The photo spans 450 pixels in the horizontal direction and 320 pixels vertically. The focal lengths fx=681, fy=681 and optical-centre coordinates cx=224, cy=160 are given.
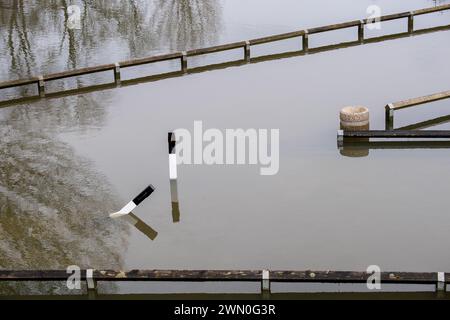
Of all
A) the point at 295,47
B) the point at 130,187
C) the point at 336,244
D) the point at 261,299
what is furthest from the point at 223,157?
the point at 295,47

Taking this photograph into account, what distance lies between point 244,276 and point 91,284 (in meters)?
1.69

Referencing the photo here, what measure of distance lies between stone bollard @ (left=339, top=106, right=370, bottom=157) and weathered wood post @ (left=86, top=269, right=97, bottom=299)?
4950mm

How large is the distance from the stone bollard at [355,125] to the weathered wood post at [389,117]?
2.26 ft

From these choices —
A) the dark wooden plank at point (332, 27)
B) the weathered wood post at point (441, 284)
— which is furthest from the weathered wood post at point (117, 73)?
the weathered wood post at point (441, 284)

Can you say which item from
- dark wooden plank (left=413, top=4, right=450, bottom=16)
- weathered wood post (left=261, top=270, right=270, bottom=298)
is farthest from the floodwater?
dark wooden plank (left=413, top=4, right=450, bottom=16)

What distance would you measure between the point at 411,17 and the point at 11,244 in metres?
12.8

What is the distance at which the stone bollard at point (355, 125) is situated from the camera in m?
10.9

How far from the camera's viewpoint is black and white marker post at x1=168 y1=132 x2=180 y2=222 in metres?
9.12

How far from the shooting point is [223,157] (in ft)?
35.4

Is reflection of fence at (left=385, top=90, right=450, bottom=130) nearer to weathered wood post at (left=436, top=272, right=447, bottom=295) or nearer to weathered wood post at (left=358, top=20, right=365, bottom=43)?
weathered wood post at (left=436, top=272, right=447, bottom=295)

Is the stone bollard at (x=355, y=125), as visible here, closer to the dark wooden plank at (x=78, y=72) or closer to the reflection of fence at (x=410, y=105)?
the reflection of fence at (x=410, y=105)

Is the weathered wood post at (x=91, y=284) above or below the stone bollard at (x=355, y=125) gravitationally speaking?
below

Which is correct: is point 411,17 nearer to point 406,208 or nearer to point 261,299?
point 406,208
